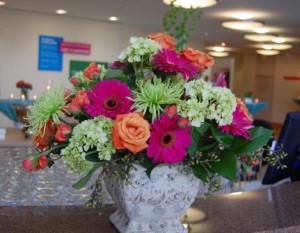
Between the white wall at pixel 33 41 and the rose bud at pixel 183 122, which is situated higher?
the white wall at pixel 33 41

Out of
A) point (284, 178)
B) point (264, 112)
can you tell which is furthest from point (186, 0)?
point (264, 112)

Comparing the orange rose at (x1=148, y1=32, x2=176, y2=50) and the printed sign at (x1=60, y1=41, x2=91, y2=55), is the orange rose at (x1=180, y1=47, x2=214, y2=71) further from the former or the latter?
the printed sign at (x1=60, y1=41, x2=91, y2=55)

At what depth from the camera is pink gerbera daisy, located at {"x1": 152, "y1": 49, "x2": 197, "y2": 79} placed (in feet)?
3.34

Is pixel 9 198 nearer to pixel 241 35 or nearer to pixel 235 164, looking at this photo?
pixel 235 164

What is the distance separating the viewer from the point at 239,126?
1038 millimetres

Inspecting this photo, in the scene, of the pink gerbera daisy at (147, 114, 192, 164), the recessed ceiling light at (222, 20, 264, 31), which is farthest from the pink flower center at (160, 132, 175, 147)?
the recessed ceiling light at (222, 20, 264, 31)

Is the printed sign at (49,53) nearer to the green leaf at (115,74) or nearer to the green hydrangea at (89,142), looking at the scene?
the green leaf at (115,74)

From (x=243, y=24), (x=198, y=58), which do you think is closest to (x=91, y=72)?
(x=198, y=58)

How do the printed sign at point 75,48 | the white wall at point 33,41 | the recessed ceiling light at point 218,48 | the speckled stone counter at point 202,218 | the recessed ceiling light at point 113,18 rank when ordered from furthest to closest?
the recessed ceiling light at point 218,48, the printed sign at point 75,48, the recessed ceiling light at point 113,18, the white wall at point 33,41, the speckled stone counter at point 202,218

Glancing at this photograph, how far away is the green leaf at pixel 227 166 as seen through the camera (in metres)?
1.02

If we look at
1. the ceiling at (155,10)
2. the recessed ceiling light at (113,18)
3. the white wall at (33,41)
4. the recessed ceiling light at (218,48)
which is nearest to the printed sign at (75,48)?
the white wall at (33,41)

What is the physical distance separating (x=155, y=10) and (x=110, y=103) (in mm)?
7896

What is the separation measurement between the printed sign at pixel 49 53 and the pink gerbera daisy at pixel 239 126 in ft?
30.5

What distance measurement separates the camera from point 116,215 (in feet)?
4.01
